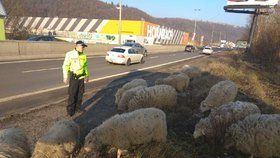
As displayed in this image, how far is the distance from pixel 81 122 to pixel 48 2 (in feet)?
401

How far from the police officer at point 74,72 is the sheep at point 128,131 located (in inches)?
123

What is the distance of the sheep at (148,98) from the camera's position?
7.43 meters

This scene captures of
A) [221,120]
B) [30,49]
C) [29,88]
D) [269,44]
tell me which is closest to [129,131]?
[221,120]

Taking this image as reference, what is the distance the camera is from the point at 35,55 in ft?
77.9

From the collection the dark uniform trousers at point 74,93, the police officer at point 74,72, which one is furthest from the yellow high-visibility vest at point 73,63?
the dark uniform trousers at point 74,93

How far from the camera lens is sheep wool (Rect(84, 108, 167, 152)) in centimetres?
475

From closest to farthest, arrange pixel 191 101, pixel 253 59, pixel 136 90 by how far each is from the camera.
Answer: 1. pixel 136 90
2. pixel 191 101
3. pixel 253 59

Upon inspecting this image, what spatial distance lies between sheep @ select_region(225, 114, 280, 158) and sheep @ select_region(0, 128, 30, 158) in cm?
316

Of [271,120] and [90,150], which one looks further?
[271,120]

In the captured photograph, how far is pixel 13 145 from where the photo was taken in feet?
13.3

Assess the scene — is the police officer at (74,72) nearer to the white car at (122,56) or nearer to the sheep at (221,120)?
the sheep at (221,120)

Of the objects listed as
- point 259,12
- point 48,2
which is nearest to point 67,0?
point 48,2

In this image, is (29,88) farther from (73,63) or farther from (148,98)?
(148,98)

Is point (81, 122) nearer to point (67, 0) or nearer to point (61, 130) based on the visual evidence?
point (61, 130)
